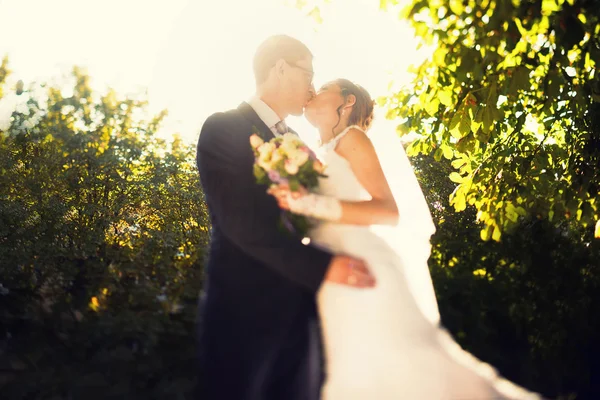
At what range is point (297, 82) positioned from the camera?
332 centimetres

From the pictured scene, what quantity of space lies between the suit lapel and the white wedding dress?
1.44ft

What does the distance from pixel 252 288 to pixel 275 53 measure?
4.85 feet

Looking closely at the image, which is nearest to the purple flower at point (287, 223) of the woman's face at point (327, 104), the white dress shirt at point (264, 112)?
the white dress shirt at point (264, 112)

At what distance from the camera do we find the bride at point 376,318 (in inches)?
115

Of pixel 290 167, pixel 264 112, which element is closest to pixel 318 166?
pixel 290 167

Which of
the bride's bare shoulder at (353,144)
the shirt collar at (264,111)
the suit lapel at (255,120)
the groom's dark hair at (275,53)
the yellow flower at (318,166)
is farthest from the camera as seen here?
the bride's bare shoulder at (353,144)

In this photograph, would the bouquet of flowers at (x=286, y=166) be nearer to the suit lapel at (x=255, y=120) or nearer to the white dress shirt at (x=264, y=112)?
the suit lapel at (x=255, y=120)

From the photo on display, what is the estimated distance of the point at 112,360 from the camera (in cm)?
319

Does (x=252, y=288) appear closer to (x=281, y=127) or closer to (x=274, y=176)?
(x=274, y=176)

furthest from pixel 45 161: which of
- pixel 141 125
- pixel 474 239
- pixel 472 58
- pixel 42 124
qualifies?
pixel 472 58

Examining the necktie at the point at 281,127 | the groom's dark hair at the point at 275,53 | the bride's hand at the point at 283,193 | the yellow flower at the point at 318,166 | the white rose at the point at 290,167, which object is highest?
the groom's dark hair at the point at 275,53

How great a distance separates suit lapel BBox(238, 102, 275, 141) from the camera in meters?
3.02

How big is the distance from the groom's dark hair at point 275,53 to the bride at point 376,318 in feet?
2.31

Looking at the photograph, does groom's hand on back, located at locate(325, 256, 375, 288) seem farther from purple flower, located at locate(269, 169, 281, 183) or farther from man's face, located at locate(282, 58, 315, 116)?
man's face, located at locate(282, 58, 315, 116)
